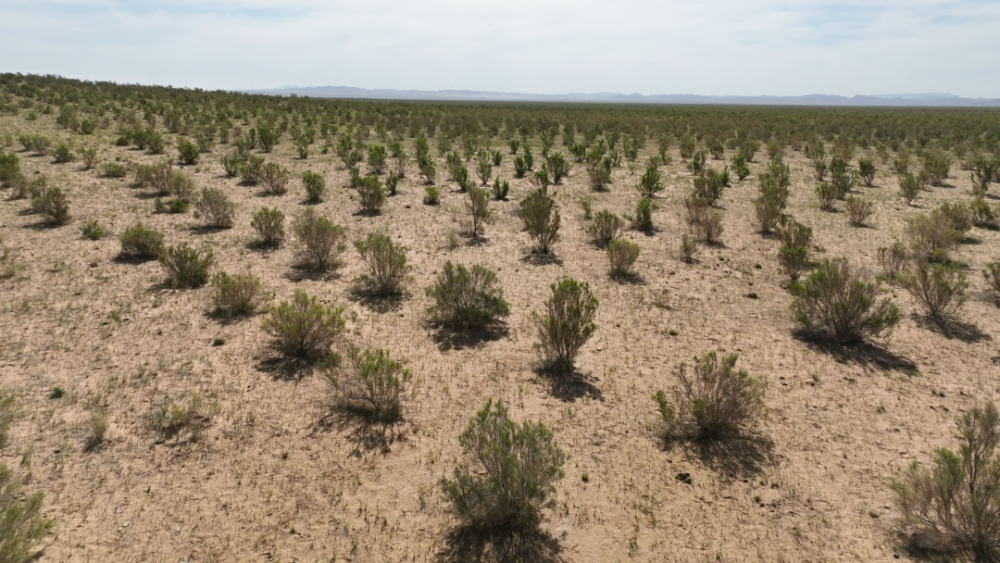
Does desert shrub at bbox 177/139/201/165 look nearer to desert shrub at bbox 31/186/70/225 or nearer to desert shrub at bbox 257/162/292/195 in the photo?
desert shrub at bbox 257/162/292/195

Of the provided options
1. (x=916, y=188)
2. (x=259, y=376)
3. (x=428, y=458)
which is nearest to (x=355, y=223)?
(x=259, y=376)

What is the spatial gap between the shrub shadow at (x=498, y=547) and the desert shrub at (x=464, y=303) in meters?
3.88

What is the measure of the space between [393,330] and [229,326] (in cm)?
244

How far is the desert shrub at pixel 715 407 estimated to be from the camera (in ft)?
18.3

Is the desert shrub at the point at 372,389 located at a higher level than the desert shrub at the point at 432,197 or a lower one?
lower

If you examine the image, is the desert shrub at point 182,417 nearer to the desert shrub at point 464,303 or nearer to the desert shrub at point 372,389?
the desert shrub at point 372,389

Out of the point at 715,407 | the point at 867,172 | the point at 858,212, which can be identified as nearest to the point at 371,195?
the point at 715,407

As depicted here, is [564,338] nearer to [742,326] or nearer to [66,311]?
[742,326]

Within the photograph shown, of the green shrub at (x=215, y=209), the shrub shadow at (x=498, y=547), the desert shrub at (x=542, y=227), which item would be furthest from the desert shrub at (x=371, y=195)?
the shrub shadow at (x=498, y=547)

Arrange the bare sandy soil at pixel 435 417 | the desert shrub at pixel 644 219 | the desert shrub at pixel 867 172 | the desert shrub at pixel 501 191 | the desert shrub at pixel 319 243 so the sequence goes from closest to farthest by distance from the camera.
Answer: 1. the bare sandy soil at pixel 435 417
2. the desert shrub at pixel 319 243
3. the desert shrub at pixel 644 219
4. the desert shrub at pixel 501 191
5. the desert shrub at pixel 867 172

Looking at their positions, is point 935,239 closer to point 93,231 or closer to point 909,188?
point 909,188

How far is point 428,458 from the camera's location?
525cm

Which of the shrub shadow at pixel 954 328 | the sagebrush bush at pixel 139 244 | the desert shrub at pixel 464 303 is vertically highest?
the sagebrush bush at pixel 139 244

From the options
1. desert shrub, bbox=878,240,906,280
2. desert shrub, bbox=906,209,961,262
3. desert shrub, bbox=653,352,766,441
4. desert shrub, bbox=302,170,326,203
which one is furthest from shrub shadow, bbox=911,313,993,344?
desert shrub, bbox=302,170,326,203
